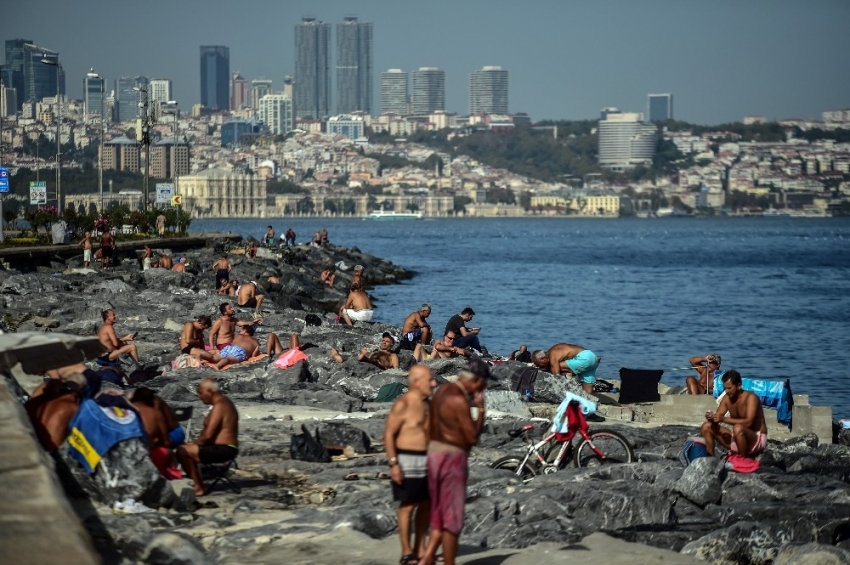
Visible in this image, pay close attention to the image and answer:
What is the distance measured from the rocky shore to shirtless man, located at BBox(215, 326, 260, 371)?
167 cm

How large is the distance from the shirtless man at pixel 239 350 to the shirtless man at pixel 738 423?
7.26 m

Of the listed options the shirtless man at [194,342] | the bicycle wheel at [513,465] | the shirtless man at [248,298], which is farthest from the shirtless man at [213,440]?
the shirtless man at [248,298]

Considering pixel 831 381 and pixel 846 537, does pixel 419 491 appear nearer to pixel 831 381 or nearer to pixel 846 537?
pixel 846 537

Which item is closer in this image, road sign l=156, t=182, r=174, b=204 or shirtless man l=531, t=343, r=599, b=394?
shirtless man l=531, t=343, r=599, b=394

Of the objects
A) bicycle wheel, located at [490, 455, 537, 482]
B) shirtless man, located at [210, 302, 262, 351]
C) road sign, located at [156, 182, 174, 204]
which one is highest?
road sign, located at [156, 182, 174, 204]

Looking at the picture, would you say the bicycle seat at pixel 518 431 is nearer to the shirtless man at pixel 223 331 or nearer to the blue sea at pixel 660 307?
the shirtless man at pixel 223 331

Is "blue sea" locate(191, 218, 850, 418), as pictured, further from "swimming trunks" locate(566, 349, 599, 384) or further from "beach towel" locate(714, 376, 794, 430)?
"beach towel" locate(714, 376, 794, 430)

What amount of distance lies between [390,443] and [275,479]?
9.03ft

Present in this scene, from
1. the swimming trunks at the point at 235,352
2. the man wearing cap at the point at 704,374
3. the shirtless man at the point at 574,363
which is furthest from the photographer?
the swimming trunks at the point at 235,352

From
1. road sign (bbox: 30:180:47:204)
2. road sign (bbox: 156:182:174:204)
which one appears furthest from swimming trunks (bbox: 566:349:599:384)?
road sign (bbox: 156:182:174:204)

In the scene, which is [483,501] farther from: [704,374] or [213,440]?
[704,374]

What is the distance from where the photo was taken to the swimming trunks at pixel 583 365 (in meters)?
15.5

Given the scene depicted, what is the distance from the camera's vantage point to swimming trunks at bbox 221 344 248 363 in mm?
17094

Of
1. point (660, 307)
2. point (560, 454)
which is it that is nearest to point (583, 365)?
point (560, 454)
